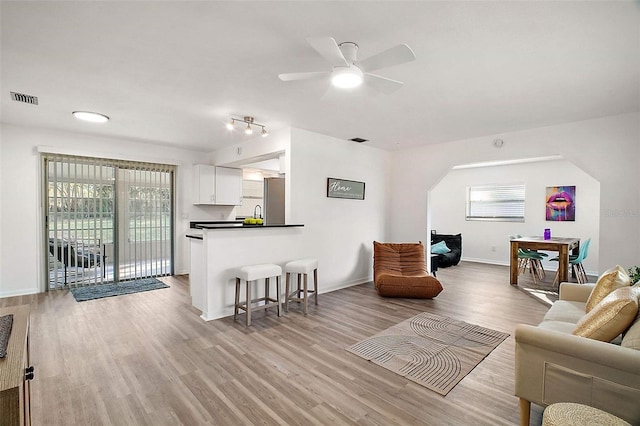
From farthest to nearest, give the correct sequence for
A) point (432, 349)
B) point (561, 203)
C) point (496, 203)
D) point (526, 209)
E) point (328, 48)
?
point (496, 203)
point (526, 209)
point (561, 203)
point (432, 349)
point (328, 48)

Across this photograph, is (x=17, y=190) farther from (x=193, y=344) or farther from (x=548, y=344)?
(x=548, y=344)

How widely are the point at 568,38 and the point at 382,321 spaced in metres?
3.06

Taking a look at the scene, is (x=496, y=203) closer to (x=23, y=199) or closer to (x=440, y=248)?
(x=440, y=248)

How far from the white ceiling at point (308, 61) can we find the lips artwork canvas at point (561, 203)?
11.0 ft

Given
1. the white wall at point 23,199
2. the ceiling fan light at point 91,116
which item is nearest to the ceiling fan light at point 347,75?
the ceiling fan light at point 91,116

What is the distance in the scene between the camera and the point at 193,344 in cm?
293

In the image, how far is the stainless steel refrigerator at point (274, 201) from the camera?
589 centimetres

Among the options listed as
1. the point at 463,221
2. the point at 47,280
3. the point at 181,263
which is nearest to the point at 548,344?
the point at 181,263

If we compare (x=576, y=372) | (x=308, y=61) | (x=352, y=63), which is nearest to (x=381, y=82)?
(x=352, y=63)

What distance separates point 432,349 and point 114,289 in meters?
4.76

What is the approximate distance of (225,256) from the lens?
3.75 meters

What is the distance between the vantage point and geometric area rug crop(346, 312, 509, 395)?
2423 mm

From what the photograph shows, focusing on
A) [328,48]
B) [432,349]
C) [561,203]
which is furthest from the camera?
[561,203]

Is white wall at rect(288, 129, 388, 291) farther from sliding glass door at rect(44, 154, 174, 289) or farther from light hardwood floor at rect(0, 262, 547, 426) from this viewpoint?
sliding glass door at rect(44, 154, 174, 289)
